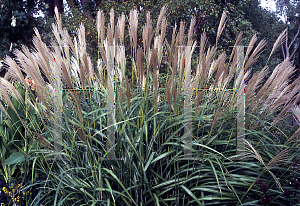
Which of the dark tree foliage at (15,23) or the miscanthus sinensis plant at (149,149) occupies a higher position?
the dark tree foliage at (15,23)

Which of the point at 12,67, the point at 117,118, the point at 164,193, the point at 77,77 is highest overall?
the point at 12,67

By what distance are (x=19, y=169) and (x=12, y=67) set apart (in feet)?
3.36

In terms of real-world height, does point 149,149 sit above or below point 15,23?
below

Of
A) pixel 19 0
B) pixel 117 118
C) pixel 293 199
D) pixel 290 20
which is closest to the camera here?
pixel 293 199

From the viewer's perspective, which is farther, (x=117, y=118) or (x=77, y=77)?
(x=77, y=77)

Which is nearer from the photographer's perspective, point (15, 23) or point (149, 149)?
point (149, 149)

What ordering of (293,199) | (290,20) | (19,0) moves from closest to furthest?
(293,199), (19,0), (290,20)

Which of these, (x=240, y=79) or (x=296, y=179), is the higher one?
(x=240, y=79)

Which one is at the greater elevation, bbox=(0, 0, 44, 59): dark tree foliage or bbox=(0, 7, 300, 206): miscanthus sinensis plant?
bbox=(0, 0, 44, 59): dark tree foliage

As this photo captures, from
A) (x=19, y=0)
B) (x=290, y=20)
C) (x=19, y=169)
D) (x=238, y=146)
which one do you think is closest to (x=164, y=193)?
(x=238, y=146)

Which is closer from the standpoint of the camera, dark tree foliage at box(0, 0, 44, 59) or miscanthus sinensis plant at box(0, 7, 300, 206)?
miscanthus sinensis plant at box(0, 7, 300, 206)

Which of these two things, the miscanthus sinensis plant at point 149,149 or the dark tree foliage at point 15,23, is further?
the dark tree foliage at point 15,23

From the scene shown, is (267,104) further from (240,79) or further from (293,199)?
(293,199)

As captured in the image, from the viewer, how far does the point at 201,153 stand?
1678mm
